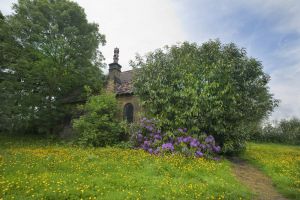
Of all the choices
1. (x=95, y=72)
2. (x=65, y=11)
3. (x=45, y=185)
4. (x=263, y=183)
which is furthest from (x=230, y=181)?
(x=65, y=11)

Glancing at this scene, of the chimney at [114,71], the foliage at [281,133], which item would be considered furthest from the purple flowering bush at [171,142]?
the foliage at [281,133]

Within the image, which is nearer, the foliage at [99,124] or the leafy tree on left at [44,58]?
the foliage at [99,124]

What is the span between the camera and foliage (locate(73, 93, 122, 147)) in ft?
57.1

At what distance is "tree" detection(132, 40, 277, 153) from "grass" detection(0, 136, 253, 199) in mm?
4702

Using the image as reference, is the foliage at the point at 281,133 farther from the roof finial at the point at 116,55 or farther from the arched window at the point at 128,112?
the roof finial at the point at 116,55

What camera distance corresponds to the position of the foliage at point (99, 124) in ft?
57.1

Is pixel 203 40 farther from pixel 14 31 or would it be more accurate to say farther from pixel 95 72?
pixel 14 31

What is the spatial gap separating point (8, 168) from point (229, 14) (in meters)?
13.6

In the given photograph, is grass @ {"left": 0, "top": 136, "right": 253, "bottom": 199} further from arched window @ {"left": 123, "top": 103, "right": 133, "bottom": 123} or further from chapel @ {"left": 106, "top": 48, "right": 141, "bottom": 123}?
arched window @ {"left": 123, "top": 103, "right": 133, "bottom": 123}

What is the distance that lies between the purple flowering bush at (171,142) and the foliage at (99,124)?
2.49 metres

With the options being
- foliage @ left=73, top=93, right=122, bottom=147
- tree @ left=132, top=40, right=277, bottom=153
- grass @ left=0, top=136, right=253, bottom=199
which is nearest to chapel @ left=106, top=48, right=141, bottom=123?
foliage @ left=73, top=93, right=122, bottom=147

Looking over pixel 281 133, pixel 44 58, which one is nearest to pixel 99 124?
pixel 44 58

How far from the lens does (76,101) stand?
23922mm

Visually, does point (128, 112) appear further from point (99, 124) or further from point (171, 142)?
point (171, 142)
